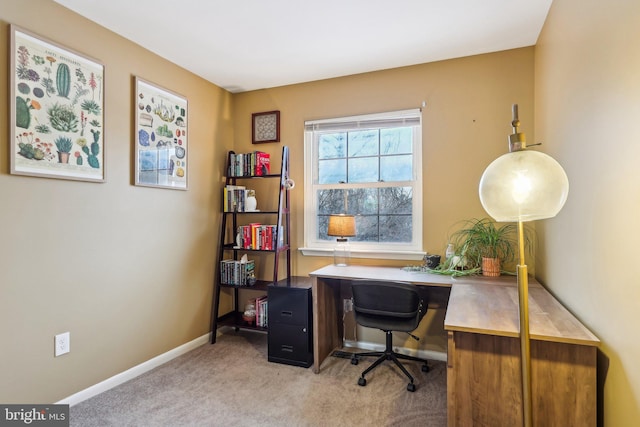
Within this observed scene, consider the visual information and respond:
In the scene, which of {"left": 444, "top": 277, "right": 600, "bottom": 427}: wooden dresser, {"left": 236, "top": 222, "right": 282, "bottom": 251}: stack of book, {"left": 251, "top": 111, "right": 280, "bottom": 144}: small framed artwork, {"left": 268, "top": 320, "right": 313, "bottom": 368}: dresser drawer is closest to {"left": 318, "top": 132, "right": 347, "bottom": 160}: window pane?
{"left": 251, "top": 111, "right": 280, "bottom": 144}: small framed artwork

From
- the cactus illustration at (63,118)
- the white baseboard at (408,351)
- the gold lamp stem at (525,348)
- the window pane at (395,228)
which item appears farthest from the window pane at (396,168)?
the cactus illustration at (63,118)

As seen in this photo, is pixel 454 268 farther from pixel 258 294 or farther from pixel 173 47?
pixel 173 47

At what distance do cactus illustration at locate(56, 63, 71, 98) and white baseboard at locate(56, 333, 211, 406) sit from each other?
73.5 inches

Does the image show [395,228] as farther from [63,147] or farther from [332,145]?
[63,147]

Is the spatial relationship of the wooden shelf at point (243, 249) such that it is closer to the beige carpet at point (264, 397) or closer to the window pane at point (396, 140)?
the beige carpet at point (264, 397)

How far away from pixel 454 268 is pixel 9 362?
2797 mm

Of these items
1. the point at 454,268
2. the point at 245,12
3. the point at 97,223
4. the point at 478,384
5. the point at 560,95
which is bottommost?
the point at 478,384

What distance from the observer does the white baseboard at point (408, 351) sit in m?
2.77

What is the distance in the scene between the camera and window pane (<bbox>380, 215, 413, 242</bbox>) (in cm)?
298

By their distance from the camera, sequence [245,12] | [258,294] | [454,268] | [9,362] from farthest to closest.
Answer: [258,294] → [454,268] → [245,12] → [9,362]

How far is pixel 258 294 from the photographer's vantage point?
3.54 metres

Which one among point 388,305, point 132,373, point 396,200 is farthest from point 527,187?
point 132,373

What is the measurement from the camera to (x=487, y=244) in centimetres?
255

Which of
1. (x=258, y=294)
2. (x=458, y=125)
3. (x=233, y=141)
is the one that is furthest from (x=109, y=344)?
(x=458, y=125)
